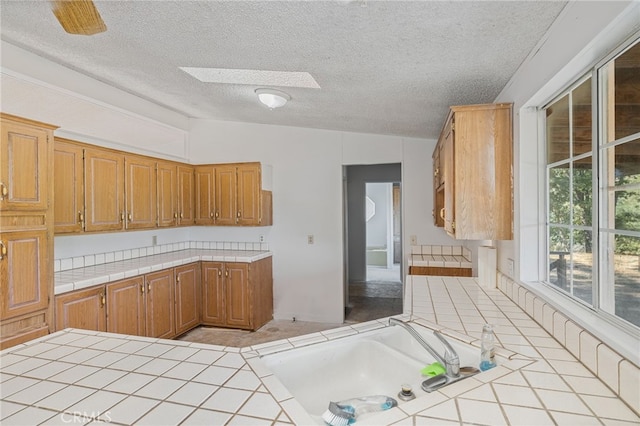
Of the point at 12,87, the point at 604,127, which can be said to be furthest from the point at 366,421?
the point at 12,87

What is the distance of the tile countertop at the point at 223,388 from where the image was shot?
81cm

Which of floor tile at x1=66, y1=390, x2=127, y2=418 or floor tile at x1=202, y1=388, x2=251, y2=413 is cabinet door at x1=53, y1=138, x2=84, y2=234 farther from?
floor tile at x1=202, y1=388, x2=251, y2=413

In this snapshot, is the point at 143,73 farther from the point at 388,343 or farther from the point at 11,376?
the point at 388,343

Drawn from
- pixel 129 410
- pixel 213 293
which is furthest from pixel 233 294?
pixel 129 410

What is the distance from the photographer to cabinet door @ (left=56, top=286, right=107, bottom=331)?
2.48 meters

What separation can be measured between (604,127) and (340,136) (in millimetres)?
3225

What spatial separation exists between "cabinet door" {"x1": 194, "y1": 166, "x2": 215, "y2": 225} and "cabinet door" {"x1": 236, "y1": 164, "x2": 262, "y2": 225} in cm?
41

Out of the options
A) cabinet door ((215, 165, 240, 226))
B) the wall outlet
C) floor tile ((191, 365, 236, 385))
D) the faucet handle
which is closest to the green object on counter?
the faucet handle

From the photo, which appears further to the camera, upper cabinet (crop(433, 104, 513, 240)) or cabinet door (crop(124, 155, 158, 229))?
cabinet door (crop(124, 155, 158, 229))

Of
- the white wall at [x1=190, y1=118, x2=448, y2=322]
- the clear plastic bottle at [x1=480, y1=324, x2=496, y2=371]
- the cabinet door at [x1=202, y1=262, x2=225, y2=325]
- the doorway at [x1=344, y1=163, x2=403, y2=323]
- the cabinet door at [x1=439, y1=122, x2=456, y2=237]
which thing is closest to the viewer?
the clear plastic bottle at [x1=480, y1=324, x2=496, y2=371]

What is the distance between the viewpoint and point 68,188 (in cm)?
287

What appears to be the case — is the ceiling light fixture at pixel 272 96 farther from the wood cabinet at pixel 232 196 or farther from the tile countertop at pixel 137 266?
the tile countertop at pixel 137 266

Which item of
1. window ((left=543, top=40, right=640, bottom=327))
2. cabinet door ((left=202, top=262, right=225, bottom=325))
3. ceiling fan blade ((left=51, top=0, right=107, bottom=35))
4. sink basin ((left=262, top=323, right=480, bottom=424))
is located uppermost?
ceiling fan blade ((left=51, top=0, right=107, bottom=35))

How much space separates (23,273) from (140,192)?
167 centimetres
